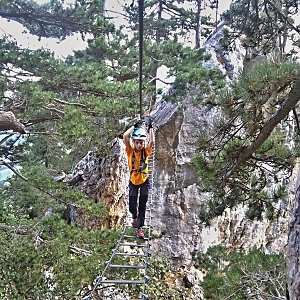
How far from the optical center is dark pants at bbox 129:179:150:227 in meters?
2.99

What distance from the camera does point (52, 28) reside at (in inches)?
218

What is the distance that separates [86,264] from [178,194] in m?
3.80

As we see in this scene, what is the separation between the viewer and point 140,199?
3.02 meters

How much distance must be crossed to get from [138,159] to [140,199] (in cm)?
34

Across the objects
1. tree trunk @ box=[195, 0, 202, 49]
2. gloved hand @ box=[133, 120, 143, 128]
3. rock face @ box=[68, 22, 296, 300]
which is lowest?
rock face @ box=[68, 22, 296, 300]

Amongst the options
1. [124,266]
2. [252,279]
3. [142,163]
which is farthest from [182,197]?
[124,266]

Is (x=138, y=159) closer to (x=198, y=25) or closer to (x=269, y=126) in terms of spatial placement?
(x=269, y=126)

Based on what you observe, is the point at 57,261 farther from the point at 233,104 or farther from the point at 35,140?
the point at 35,140

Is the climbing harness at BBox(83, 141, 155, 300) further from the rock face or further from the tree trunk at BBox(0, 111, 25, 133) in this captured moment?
the rock face

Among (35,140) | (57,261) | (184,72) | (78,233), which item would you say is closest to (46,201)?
(78,233)

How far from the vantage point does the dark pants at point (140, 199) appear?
2.99 metres

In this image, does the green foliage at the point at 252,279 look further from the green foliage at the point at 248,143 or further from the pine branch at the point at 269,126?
the pine branch at the point at 269,126

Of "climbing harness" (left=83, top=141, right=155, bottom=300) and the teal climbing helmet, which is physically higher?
the teal climbing helmet

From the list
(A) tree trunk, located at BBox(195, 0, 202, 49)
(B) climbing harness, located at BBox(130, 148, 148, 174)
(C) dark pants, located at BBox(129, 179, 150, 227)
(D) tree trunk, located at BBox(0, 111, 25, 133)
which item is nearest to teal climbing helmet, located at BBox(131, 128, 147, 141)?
(B) climbing harness, located at BBox(130, 148, 148, 174)
